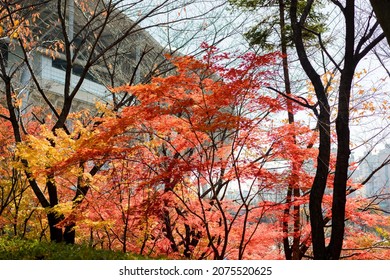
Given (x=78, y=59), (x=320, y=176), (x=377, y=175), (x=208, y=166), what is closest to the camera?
(x=320, y=176)

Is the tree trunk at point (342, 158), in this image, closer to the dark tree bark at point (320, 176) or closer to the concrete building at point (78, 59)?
the dark tree bark at point (320, 176)

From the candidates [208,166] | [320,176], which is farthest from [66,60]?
[320,176]

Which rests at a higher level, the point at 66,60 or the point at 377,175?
the point at 66,60

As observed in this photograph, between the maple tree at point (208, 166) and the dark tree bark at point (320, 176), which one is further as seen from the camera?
the maple tree at point (208, 166)

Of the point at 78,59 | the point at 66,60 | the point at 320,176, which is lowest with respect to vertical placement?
the point at 320,176

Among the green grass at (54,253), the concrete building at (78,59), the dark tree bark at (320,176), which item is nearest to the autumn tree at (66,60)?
the concrete building at (78,59)

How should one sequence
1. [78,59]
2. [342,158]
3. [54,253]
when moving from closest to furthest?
[342,158] < [54,253] < [78,59]

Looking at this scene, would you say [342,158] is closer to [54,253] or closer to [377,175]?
[377,175]

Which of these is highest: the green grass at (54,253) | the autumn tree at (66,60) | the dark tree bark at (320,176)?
the autumn tree at (66,60)

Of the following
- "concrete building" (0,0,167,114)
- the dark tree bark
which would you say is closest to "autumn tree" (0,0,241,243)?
"concrete building" (0,0,167,114)

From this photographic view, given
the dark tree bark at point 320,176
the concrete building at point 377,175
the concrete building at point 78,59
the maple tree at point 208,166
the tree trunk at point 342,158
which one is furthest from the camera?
the concrete building at point 78,59

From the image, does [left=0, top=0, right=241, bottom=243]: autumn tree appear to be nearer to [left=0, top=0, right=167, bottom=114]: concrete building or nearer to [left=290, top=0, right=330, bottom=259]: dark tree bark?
[left=0, top=0, right=167, bottom=114]: concrete building

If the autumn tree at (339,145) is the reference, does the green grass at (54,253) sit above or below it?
below
